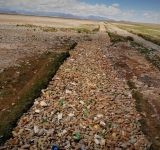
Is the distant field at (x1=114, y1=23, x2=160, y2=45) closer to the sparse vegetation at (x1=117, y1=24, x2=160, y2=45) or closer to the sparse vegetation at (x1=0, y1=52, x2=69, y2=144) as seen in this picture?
the sparse vegetation at (x1=117, y1=24, x2=160, y2=45)

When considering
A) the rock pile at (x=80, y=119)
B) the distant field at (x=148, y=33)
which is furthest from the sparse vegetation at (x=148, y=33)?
the rock pile at (x=80, y=119)

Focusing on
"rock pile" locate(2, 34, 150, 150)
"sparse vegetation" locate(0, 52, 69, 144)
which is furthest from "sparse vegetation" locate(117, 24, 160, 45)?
"rock pile" locate(2, 34, 150, 150)

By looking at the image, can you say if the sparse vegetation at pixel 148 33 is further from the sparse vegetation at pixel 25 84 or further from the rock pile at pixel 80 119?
the rock pile at pixel 80 119

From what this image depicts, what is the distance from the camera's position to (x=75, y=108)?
27.2 ft

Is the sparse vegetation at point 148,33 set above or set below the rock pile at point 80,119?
above

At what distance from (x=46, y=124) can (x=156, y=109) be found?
5.65 metres

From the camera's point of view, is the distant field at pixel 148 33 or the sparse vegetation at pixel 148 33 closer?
the sparse vegetation at pixel 148 33

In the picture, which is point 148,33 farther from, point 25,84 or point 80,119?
point 80,119

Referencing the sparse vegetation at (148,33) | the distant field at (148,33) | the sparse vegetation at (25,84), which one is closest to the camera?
the sparse vegetation at (25,84)

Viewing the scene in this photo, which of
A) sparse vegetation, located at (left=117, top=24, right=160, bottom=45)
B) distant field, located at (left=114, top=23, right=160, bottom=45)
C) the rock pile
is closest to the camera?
the rock pile

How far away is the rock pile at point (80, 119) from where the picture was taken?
6238mm

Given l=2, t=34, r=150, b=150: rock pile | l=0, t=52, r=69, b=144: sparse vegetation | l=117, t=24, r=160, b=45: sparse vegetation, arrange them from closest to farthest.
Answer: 1. l=2, t=34, r=150, b=150: rock pile
2. l=0, t=52, r=69, b=144: sparse vegetation
3. l=117, t=24, r=160, b=45: sparse vegetation

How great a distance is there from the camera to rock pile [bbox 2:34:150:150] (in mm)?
6238

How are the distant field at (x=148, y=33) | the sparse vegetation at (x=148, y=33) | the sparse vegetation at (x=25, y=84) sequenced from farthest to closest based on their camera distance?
the distant field at (x=148, y=33) → the sparse vegetation at (x=148, y=33) → the sparse vegetation at (x=25, y=84)
